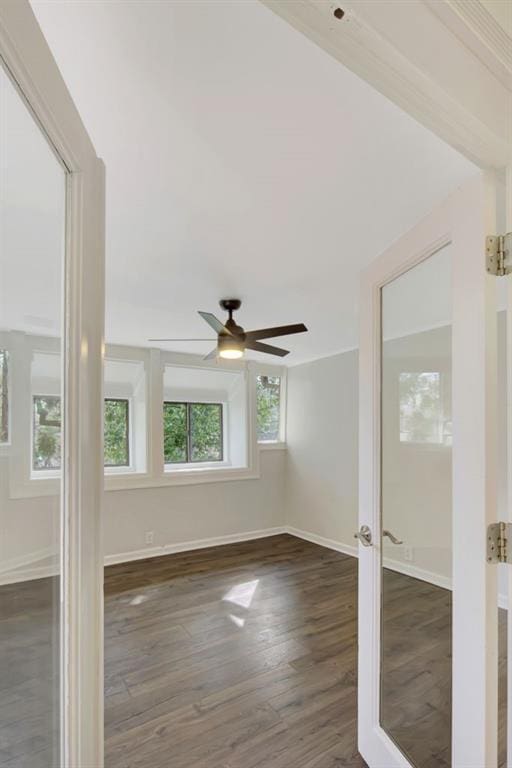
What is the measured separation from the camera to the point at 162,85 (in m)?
1.12

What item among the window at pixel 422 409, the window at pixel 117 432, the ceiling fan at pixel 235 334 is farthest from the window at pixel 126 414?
the window at pixel 422 409

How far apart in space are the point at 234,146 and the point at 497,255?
913mm

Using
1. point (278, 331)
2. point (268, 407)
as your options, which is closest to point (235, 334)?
point (278, 331)

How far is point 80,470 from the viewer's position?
829mm

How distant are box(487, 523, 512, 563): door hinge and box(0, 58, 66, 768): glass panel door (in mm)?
1076

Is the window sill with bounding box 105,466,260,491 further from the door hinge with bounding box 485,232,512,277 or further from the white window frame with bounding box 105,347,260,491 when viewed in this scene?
the door hinge with bounding box 485,232,512,277

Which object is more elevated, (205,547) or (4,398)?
(4,398)

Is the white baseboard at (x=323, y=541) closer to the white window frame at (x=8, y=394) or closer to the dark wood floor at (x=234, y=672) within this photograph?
the dark wood floor at (x=234, y=672)

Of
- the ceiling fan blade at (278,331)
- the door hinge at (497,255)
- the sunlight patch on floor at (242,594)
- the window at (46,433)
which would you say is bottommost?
the sunlight patch on floor at (242,594)

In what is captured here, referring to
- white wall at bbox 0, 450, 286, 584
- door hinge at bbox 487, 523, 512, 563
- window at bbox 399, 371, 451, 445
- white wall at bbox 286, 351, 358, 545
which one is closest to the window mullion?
white wall at bbox 0, 450, 286, 584

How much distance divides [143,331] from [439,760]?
3.53m

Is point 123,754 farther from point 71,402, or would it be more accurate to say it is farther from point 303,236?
point 303,236

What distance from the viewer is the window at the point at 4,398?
0.65m

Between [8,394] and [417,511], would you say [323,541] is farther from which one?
[8,394]
